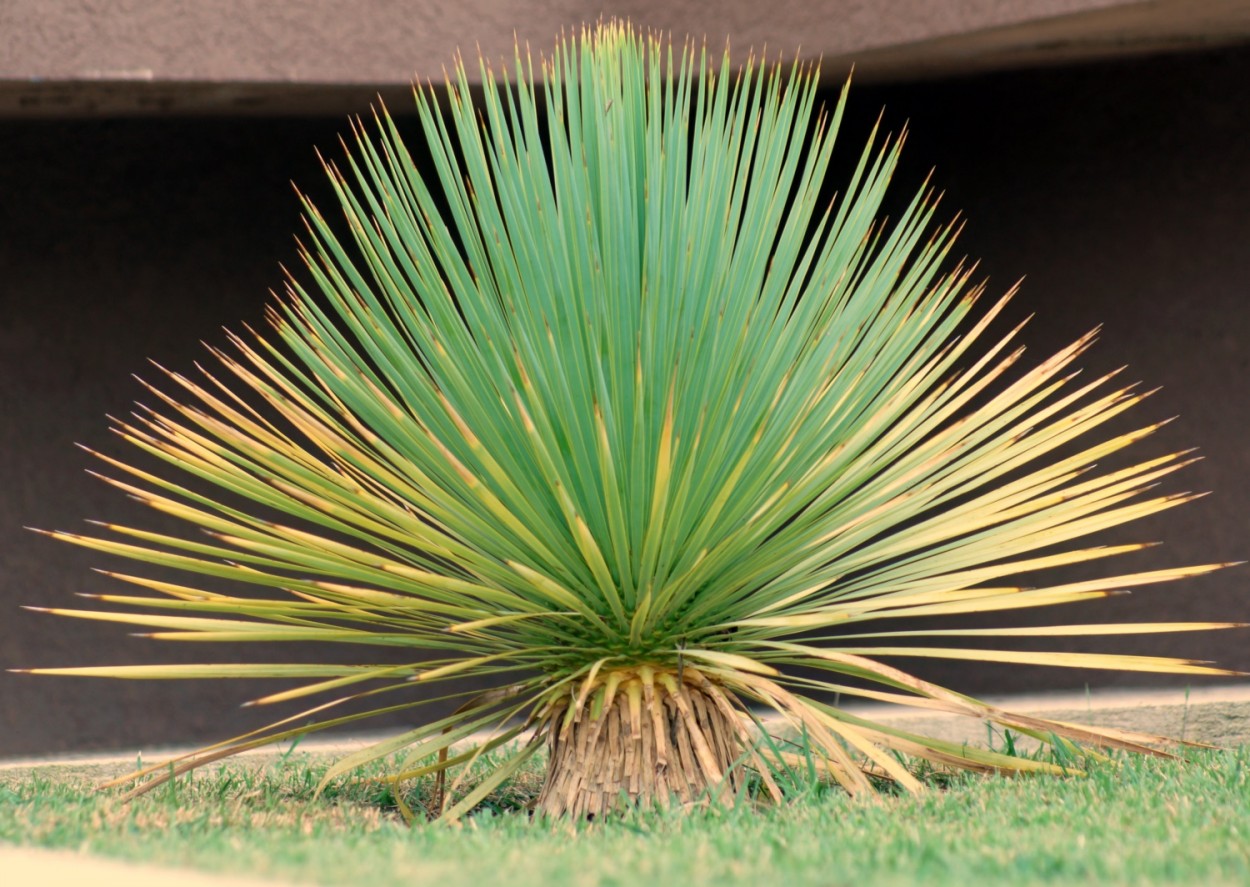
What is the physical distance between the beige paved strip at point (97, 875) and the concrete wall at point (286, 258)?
356cm

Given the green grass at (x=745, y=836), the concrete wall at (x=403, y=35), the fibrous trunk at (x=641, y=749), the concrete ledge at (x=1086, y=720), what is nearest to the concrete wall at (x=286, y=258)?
the concrete ledge at (x=1086, y=720)

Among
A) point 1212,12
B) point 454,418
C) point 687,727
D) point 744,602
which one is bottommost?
point 687,727

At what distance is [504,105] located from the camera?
4836 millimetres

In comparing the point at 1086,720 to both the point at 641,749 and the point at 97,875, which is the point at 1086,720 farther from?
the point at 97,875

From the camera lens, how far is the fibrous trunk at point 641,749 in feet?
8.63

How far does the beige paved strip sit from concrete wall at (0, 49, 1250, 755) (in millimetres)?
3558

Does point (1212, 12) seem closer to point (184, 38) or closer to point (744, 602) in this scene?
point (744, 602)

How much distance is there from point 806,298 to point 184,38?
2417 millimetres

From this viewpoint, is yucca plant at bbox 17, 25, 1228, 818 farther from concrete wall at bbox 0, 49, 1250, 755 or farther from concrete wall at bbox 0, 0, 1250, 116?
concrete wall at bbox 0, 49, 1250, 755

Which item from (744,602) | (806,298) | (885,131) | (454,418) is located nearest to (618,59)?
(806,298)

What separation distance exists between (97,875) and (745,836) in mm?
1035

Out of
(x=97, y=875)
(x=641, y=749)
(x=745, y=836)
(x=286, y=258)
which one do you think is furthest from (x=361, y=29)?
(x=97, y=875)

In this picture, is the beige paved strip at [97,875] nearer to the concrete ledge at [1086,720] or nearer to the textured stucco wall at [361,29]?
the concrete ledge at [1086,720]

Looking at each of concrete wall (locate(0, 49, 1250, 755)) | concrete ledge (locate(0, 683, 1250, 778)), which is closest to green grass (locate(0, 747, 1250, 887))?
concrete ledge (locate(0, 683, 1250, 778))
